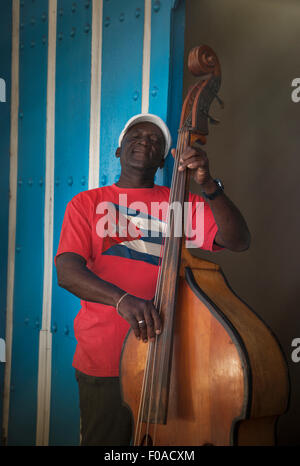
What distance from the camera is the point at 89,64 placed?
246cm

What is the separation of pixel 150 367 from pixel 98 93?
1590 mm

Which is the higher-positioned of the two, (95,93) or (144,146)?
(95,93)

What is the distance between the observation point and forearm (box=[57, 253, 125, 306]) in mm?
1484

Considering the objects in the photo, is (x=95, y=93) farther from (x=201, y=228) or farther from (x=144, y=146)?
(x=201, y=228)

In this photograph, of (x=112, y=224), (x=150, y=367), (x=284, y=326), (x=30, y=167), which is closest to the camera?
(x=150, y=367)

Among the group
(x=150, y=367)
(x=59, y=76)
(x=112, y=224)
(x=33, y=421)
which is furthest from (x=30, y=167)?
(x=150, y=367)

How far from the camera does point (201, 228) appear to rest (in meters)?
1.78

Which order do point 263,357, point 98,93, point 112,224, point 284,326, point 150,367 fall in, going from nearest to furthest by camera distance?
point 263,357
point 150,367
point 112,224
point 98,93
point 284,326

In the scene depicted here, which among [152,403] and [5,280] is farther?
[5,280]

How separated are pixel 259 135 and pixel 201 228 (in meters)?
1.46

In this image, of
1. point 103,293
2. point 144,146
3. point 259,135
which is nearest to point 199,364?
point 103,293

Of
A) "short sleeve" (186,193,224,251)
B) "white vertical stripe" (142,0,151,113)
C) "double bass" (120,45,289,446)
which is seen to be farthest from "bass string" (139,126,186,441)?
"white vertical stripe" (142,0,151,113)

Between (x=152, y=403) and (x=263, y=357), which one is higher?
(x=263, y=357)
